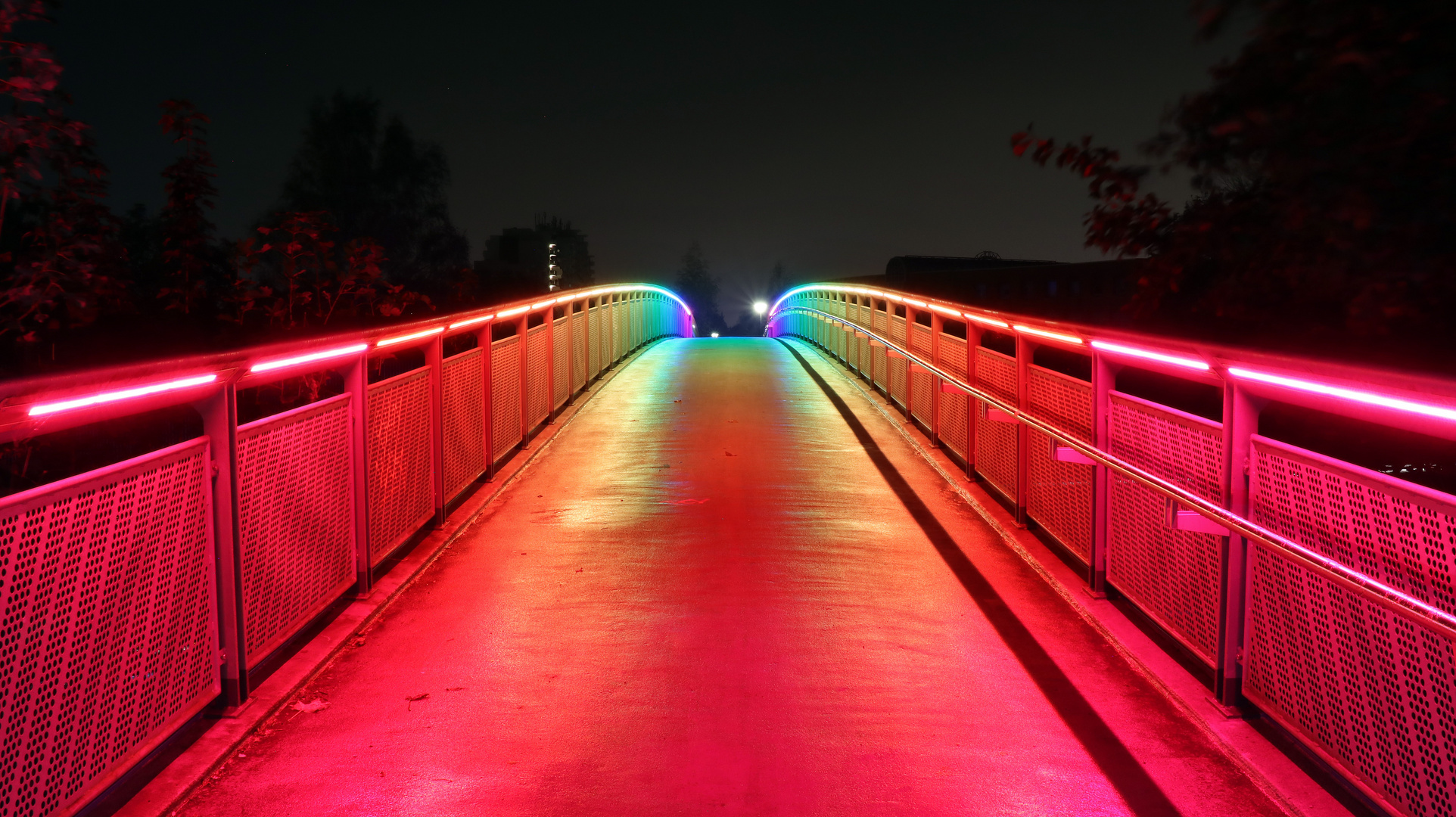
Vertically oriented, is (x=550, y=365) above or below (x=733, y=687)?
above

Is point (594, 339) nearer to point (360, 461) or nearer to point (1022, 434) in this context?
→ point (1022, 434)

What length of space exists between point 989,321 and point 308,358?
4245mm

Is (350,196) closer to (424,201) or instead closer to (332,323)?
(424,201)

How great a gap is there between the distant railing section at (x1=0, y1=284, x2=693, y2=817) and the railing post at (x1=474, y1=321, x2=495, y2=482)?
4.49 ft

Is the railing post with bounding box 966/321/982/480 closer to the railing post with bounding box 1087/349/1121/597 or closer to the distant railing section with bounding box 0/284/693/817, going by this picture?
the railing post with bounding box 1087/349/1121/597

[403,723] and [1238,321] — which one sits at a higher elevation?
[1238,321]

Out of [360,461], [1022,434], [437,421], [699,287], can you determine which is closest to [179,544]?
[360,461]

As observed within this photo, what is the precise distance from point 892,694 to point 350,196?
160 ft

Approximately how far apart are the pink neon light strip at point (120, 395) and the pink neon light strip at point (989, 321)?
4.58 meters

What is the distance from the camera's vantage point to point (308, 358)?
4.36 m

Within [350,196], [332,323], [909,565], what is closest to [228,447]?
[909,565]

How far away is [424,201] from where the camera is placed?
5022 centimetres

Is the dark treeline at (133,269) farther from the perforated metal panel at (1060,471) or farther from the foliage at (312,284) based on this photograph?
the perforated metal panel at (1060,471)

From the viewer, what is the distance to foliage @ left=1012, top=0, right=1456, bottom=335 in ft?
16.6
